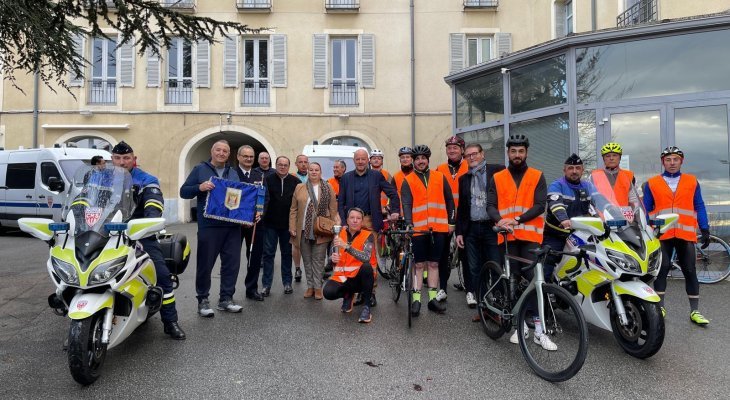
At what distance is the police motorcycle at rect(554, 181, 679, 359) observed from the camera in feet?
11.4

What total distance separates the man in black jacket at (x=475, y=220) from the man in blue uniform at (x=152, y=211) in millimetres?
3155

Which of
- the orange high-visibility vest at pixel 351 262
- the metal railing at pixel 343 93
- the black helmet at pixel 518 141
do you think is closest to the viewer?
the black helmet at pixel 518 141

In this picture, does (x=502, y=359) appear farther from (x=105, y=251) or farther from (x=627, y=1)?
(x=627, y=1)

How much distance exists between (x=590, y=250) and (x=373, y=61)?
14.0 meters

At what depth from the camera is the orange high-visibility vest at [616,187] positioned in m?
3.90

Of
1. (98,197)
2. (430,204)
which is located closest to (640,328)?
(430,204)

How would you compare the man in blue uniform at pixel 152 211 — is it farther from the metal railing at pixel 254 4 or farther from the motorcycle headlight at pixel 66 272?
the metal railing at pixel 254 4

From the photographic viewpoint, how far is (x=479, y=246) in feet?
16.3

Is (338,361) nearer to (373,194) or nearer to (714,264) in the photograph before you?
(373,194)

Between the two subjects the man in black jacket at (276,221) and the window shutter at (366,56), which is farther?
the window shutter at (366,56)

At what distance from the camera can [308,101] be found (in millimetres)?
16438

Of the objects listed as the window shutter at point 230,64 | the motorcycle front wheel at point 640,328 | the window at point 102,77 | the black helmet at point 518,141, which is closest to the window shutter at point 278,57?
the window shutter at point 230,64

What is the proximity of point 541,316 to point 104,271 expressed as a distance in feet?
10.8

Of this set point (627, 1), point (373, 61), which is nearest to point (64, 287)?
point (627, 1)
